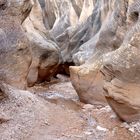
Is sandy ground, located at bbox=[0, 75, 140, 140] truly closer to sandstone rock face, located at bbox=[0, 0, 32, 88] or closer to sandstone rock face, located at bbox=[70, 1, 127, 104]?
sandstone rock face, located at bbox=[70, 1, 127, 104]

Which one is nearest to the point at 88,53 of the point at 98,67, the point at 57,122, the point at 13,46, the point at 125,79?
the point at 98,67

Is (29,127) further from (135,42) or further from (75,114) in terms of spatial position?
(135,42)

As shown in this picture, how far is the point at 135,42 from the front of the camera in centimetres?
840

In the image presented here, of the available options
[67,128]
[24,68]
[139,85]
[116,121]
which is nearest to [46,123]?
[67,128]

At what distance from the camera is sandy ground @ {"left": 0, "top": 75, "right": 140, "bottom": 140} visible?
8023 millimetres

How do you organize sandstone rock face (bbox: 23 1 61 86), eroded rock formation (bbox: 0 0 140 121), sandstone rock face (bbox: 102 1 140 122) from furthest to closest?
1. sandstone rock face (bbox: 23 1 61 86)
2. eroded rock formation (bbox: 0 0 140 121)
3. sandstone rock face (bbox: 102 1 140 122)

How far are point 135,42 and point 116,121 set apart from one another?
218cm

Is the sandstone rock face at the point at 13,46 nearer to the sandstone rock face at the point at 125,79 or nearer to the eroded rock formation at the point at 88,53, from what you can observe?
the eroded rock formation at the point at 88,53

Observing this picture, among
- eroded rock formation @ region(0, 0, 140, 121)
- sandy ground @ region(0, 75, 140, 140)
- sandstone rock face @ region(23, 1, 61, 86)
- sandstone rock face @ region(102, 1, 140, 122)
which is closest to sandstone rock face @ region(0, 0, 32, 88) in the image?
eroded rock formation @ region(0, 0, 140, 121)

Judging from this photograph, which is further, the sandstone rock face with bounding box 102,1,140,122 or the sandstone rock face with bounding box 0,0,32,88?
the sandstone rock face with bounding box 0,0,32,88

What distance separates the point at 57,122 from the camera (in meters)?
9.28

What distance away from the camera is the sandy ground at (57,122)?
802 centimetres

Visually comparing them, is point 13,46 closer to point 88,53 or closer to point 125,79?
point 88,53

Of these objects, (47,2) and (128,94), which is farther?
(47,2)
